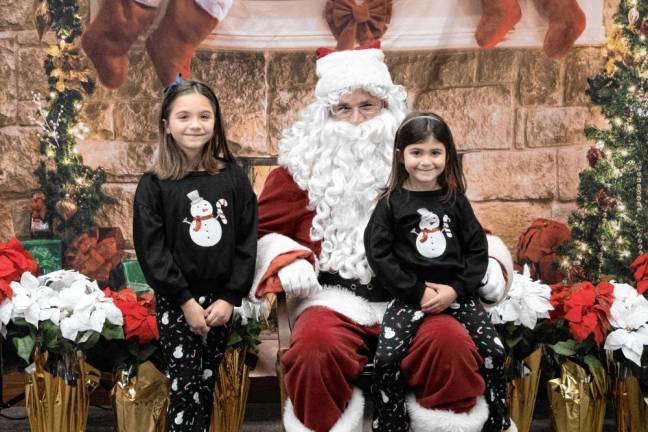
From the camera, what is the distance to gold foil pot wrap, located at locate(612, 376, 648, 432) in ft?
10.8

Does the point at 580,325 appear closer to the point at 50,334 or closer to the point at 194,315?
the point at 194,315

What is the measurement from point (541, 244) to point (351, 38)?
148cm

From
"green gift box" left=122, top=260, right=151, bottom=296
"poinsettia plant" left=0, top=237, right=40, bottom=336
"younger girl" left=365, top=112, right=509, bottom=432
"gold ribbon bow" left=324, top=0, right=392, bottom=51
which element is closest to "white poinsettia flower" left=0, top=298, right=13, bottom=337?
"poinsettia plant" left=0, top=237, right=40, bottom=336

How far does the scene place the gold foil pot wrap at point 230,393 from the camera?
10.8ft

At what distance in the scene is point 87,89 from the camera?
4277 mm

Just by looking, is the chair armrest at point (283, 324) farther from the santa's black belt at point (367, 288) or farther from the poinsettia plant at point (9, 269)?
the poinsettia plant at point (9, 269)

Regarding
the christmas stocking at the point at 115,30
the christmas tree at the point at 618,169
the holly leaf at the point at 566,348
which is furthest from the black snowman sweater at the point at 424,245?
the christmas stocking at the point at 115,30

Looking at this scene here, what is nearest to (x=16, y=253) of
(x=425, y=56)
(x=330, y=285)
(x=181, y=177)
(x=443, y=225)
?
(x=181, y=177)

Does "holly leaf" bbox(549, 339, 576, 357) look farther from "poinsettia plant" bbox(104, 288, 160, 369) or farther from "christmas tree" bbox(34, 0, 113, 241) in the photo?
"christmas tree" bbox(34, 0, 113, 241)

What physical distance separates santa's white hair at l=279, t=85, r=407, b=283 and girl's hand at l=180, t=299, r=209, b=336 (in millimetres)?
618

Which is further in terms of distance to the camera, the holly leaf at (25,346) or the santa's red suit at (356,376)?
the holly leaf at (25,346)

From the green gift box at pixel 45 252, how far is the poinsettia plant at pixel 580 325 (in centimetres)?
245

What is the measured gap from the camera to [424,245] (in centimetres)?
280

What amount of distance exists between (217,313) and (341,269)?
579 mm
